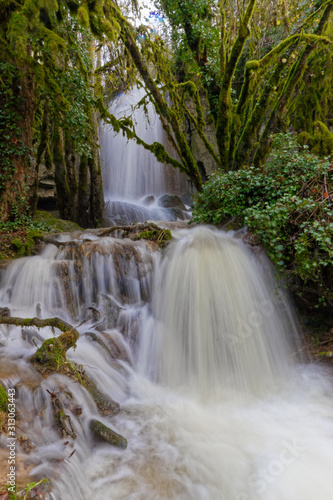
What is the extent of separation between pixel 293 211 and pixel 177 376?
8.90ft

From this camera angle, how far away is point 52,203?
486 inches

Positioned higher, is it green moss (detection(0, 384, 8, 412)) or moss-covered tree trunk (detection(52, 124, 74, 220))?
moss-covered tree trunk (detection(52, 124, 74, 220))

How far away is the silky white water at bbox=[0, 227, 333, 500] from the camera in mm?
2107

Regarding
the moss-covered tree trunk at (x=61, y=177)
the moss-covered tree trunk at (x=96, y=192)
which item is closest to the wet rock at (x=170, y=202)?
the moss-covered tree trunk at (x=96, y=192)

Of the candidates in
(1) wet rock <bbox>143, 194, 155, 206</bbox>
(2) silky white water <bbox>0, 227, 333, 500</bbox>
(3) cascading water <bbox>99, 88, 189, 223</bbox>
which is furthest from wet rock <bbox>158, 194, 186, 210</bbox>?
(2) silky white water <bbox>0, 227, 333, 500</bbox>

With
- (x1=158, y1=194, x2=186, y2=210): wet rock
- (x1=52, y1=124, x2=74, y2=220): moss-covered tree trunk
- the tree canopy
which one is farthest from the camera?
(x1=158, y1=194, x2=186, y2=210): wet rock

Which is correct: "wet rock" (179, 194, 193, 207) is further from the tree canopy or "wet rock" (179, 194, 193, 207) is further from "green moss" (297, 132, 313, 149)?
"green moss" (297, 132, 313, 149)

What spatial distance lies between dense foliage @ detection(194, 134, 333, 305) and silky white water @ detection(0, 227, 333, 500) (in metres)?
0.50

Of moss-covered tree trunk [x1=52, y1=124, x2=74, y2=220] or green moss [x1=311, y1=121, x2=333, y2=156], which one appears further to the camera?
moss-covered tree trunk [x1=52, y1=124, x2=74, y2=220]

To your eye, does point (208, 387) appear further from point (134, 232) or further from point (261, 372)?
point (134, 232)

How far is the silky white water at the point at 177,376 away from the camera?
6.91 ft

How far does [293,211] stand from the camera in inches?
157

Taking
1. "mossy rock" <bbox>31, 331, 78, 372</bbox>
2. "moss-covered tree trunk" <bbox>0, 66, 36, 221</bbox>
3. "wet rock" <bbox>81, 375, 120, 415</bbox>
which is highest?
"moss-covered tree trunk" <bbox>0, 66, 36, 221</bbox>

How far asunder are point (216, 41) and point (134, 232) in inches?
259
